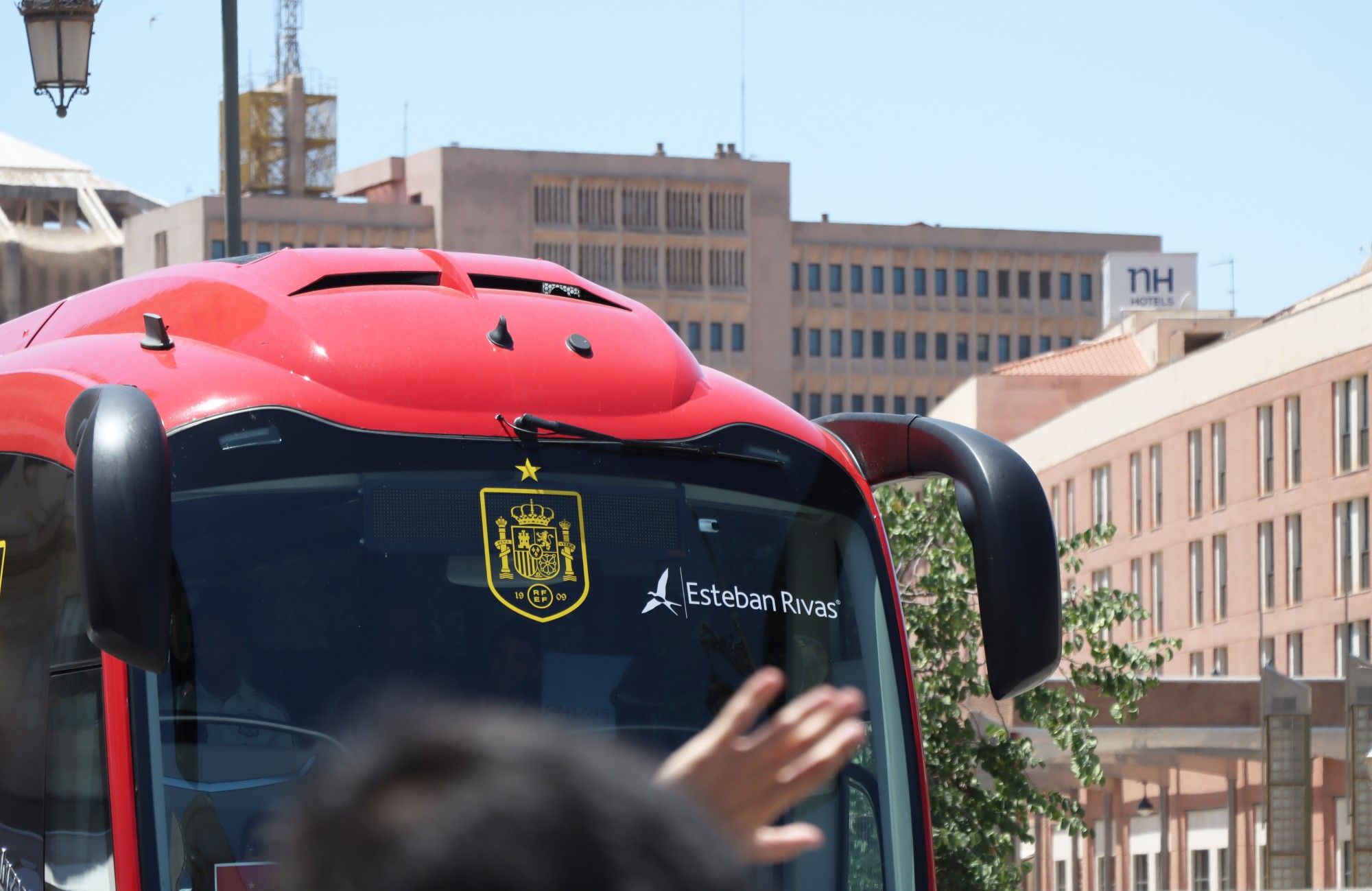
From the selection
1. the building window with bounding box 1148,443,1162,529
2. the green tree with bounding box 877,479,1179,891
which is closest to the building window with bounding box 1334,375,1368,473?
the building window with bounding box 1148,443,1162,529

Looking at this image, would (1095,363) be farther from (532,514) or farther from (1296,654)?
(532,514)

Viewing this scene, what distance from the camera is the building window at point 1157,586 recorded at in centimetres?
7525

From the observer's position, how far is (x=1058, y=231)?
144250mm

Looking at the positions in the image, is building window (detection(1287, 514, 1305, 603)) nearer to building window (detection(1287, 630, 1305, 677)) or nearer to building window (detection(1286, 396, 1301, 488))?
building window (detection(1287, 630, 1305, 677))

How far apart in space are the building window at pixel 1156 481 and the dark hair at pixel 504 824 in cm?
7353

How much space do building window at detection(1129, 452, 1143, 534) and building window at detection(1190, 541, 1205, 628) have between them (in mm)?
3472

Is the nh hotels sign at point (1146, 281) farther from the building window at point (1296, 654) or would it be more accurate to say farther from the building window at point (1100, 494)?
the building window at point (1296, 654)

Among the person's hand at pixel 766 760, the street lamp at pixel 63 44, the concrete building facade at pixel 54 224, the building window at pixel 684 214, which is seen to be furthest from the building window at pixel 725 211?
the person's hand at pixel 766 760

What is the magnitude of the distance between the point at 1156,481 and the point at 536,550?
6973cm

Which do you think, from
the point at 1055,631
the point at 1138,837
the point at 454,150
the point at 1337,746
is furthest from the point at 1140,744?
the point at 454,150

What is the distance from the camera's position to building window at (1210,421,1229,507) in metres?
69.2

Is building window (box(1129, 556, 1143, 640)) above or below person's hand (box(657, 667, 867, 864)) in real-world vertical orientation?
below

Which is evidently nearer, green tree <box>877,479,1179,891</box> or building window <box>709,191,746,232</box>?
green tree <box>877,479,1179,891</box>

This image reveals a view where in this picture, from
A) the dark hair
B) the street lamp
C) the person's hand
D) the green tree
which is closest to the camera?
the dark hair
